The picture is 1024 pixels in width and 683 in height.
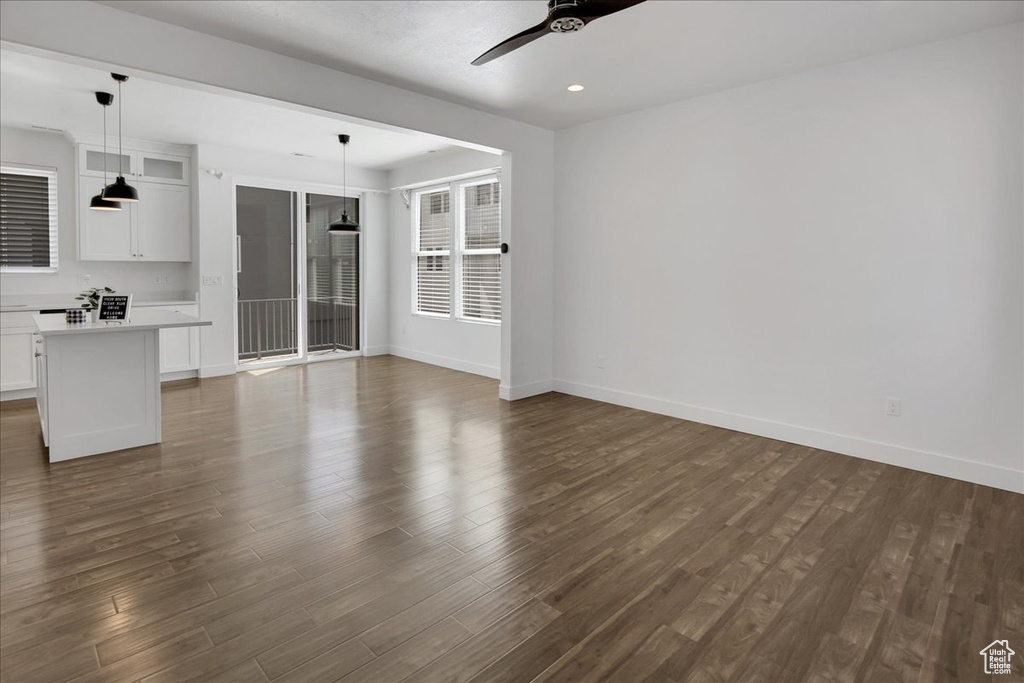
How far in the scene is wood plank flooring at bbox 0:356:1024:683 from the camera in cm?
192

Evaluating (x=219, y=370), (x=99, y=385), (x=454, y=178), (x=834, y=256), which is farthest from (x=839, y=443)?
(x=219, y=370)

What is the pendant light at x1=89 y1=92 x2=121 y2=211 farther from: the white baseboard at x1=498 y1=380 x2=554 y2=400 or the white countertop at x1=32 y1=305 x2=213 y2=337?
the white baseboard at x1=498 y1=380 x2=554 y2=400

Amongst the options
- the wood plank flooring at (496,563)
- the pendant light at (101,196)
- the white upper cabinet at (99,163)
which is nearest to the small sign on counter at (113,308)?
the wood plank flooring at (496,563)

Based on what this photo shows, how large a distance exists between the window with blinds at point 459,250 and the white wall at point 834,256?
62.0 inches

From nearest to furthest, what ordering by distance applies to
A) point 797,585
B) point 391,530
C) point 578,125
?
point 797,585
point 391,530
point 578,125

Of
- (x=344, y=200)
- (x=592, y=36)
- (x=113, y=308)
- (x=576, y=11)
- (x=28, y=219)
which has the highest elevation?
(x=592, y=36)

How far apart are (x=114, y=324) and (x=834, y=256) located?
205 inches

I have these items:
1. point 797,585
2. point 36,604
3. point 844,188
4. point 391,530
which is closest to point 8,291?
point 36,604

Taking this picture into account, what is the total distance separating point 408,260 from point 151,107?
368cm

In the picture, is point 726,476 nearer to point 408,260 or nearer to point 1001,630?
point 1001,630

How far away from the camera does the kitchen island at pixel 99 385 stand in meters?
3.79

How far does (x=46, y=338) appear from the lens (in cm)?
374

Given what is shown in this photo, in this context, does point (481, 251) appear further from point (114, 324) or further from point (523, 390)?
point (114, 324)

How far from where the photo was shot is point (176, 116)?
17.8 ft
